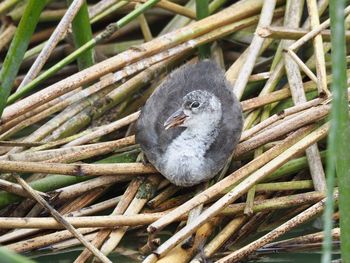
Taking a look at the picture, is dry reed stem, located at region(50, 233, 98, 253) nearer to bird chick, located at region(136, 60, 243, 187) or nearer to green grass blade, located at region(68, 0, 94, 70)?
bird chick, located at region(136, 60, 243, 187)

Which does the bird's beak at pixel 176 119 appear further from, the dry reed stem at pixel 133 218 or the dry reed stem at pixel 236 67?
the dry reed stem at pixel 236 67

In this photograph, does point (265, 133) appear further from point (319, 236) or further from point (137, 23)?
point (137, 23)

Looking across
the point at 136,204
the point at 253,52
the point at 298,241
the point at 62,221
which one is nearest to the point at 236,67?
the point at 253,52

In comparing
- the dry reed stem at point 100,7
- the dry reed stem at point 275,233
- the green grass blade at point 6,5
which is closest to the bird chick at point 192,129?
the dry reed stem at point 275,233

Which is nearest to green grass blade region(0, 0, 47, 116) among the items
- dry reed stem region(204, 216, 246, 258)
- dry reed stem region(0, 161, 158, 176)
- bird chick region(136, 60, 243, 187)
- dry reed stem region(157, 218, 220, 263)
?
dry reed stem region(0, 161, 158, 176)

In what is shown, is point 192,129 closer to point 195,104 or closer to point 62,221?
point 195,104
